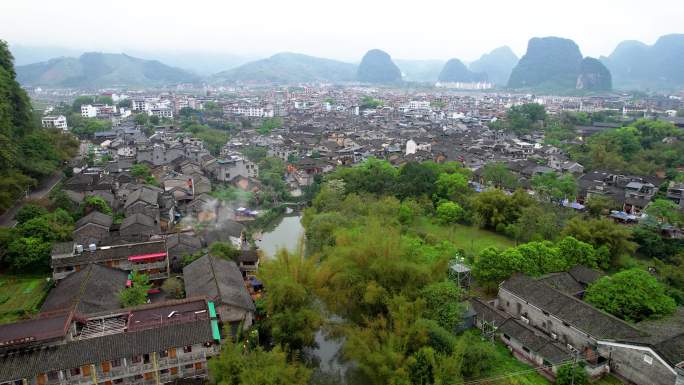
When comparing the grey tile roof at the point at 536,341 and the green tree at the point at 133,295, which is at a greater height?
the green tree at the point at 133,295

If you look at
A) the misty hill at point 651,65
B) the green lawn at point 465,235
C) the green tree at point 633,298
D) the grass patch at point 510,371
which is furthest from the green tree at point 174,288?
the misty hill at point 651,65

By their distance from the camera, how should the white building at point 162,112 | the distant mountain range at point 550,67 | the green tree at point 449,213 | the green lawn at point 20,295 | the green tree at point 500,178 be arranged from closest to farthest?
1. the green lawn at point 20,295
2. the green tree at point 449,213
3. the green tree at point 500,178
4. the white building at point 162,112
5. the distant mountain range at point 550,67

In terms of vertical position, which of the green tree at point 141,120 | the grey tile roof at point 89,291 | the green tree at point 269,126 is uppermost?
the green tree at point 141,120

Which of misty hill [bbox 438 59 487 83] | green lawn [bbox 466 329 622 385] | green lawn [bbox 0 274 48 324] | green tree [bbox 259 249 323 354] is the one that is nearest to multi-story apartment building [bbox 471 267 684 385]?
green lawn [bbox 466 329 622 385]

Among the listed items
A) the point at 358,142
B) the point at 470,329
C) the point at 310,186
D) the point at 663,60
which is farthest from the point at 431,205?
the point at 663,60

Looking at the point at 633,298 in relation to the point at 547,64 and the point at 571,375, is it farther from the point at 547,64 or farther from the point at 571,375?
the point at 547,64

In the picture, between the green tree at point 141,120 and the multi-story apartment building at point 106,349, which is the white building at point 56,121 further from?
the multi-story apartment building at point 106,349

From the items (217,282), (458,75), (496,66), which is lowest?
(217,282)

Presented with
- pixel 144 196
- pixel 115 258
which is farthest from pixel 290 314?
pixel 144 196
